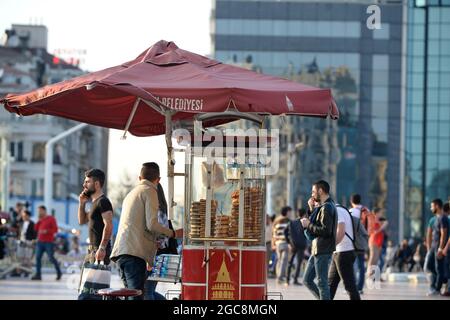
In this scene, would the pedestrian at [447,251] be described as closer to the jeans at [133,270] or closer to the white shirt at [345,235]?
the white shirt at [345,235]

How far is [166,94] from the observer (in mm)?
12992

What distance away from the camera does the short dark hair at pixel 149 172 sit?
1426 cm

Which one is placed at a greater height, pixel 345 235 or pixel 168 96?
pixel 168 96

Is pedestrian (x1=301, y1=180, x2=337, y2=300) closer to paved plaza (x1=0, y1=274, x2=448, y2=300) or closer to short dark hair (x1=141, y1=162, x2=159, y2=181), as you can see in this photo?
short dark hair (x1=141, y1=162, x2=159, y2=181)

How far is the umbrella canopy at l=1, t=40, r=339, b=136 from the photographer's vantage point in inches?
511

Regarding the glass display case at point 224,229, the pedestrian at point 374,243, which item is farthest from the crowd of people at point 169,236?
the pedestrian at point 374,243

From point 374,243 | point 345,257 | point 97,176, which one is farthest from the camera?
point 374,243

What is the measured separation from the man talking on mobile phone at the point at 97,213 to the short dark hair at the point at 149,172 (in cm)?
70

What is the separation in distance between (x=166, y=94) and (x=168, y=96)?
0.12 ft

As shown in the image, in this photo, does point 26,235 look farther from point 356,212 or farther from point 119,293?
point 119,293

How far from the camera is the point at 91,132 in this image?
15150 centimetres

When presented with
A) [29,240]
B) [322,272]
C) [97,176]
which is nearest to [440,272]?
[322,272]

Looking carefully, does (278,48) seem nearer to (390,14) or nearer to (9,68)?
(390,14)
